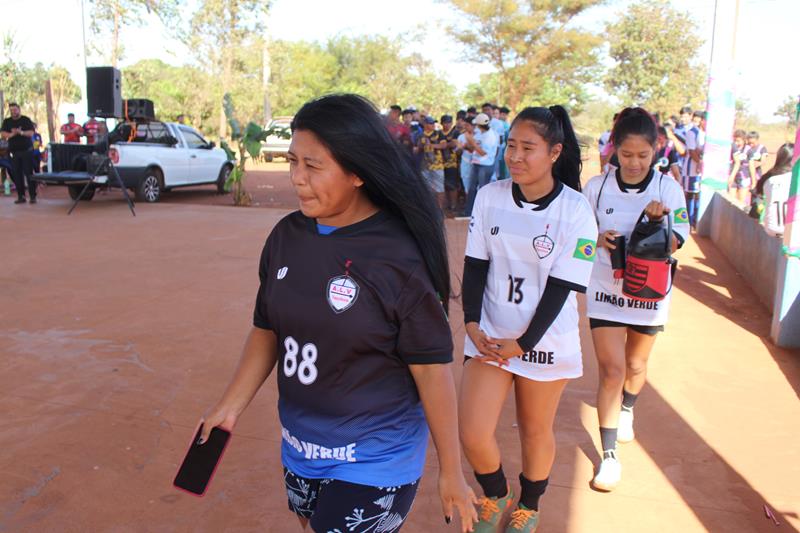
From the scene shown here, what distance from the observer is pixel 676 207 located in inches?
145

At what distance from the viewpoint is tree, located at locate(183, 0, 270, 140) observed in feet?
107

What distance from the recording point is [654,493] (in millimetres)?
3549

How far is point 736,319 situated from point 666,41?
36.3 meters

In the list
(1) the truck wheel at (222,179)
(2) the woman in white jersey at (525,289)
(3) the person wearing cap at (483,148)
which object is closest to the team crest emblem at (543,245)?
(2) the woman in white jersey at (525,289)

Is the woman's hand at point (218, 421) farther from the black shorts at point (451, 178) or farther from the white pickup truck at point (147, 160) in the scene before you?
the white pickup truck at point (147, 160)

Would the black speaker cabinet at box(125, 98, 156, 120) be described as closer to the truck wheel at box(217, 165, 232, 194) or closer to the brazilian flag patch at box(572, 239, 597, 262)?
the truck wheel at box(217, 165, 232, 194)

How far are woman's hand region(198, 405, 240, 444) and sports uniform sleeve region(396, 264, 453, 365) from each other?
1.87 ft

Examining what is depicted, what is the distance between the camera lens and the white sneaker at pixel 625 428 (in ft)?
13.6

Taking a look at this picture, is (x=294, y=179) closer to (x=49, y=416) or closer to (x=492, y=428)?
(x=492, y=428)

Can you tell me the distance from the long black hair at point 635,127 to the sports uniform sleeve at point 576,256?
3.32ft

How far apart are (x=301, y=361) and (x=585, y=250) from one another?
54.1 inches

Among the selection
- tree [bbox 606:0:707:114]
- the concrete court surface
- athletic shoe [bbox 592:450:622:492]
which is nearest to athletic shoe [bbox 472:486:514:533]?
the concrete court surface

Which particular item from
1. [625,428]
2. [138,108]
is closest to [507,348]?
[625,428]

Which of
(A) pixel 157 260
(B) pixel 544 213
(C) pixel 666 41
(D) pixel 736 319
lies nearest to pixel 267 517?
(B) pixel 544 213
